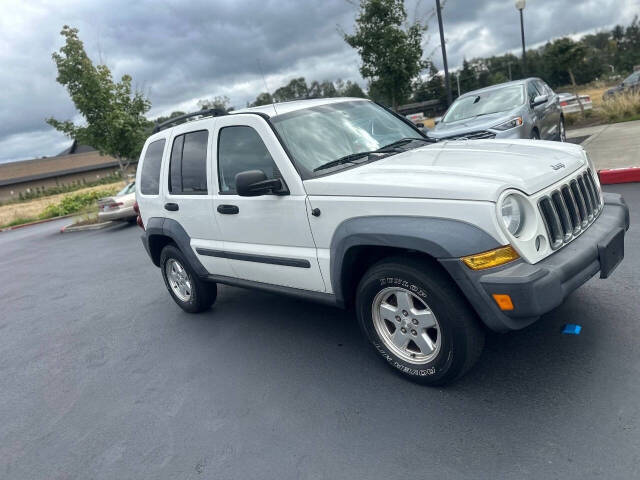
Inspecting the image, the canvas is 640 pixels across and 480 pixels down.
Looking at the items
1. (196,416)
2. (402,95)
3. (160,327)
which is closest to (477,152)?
(196,416)

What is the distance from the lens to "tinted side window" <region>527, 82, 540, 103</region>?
9853 mm

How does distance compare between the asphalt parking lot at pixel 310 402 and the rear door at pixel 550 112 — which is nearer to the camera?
the asphalt parking lot at pixel 310 402

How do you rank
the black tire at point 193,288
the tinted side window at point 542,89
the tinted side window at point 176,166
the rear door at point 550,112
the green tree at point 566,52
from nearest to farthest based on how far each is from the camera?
1. the tinted side window at point 176,166
2. the black tire at point 193,288
3. the rear door at point 550,112
4. the tinted side window at point 542,89
5. the green tree at point 566,52

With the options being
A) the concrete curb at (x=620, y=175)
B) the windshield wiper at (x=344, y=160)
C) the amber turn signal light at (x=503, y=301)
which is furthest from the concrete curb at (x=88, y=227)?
the amber turn signal light at (x=503, y=301)

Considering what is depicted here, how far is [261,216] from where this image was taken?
409 cm

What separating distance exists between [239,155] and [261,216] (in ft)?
1.97

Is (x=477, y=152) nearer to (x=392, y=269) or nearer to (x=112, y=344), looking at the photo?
(x=392, y=269)

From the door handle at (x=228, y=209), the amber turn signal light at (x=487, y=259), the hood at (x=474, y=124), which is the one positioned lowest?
the amber turn signal light at (x=487, y=259)

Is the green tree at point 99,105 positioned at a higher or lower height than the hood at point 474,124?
higher

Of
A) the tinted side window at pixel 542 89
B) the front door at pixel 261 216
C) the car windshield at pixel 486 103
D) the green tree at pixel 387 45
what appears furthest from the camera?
the green tree at pixel 387 45

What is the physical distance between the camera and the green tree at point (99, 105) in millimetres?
18203

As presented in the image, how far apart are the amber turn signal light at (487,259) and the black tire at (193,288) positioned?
3.28 metres

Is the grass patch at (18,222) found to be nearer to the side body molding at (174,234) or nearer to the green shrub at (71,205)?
the green shrub at (71,205)

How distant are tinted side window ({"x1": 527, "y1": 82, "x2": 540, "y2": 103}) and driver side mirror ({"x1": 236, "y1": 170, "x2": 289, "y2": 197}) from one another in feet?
24.8
